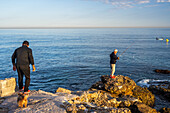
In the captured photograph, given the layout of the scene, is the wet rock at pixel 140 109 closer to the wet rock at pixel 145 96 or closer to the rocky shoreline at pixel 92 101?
the rocky shoreline at pixel 92 101

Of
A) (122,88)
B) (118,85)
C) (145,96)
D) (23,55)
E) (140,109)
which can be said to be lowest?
(145,96)

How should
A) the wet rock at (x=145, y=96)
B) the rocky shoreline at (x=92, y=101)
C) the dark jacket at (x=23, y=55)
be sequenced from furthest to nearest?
the wet rock at (x=145, y=96) → the dark jacket at (x=23, y=55) → the rocky shoreline at (x=92, y=101)

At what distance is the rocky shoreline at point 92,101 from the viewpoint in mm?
6463

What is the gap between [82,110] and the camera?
21.5 ft

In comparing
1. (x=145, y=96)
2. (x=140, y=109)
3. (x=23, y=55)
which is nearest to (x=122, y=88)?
(x=145, y=96)

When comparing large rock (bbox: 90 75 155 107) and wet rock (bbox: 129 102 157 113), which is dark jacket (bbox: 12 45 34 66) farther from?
large rock (bbox: 90 75 155 107)

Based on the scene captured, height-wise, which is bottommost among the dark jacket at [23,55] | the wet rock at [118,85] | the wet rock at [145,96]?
the wet rock at [145,96]

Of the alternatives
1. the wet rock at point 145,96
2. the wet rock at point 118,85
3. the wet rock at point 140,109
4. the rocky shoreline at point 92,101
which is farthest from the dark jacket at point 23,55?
the wet rock at point 145,96

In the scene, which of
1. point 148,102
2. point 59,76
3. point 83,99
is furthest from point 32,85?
point 148,102

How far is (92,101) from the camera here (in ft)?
29.3

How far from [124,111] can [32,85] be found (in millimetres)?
14813

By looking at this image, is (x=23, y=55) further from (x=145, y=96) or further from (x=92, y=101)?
(x=145, y=96)

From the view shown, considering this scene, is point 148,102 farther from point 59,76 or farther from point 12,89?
point 59,76

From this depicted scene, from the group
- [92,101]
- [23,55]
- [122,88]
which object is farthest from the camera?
[122,88]
